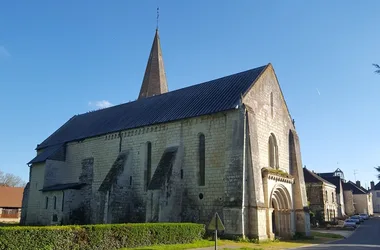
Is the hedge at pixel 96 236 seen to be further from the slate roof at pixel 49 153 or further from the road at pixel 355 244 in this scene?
the slate roof at pixel 49 153

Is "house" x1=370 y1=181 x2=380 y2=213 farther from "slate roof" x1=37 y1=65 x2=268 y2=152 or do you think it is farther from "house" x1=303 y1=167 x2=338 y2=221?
"slate roof" x1=37 y1=65 x2=268 y2=152

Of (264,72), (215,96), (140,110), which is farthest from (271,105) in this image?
(140,110)

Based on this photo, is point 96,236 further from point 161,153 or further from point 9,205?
point 9,205

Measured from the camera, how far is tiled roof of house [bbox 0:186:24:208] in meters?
49.3

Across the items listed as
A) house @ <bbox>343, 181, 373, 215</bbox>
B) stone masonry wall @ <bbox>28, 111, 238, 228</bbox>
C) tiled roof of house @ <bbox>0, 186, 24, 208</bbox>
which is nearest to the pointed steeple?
stone masonry wall @ <bbox>28, 111, 238, 228</bbox>

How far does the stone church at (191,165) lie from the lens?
70.3 ft

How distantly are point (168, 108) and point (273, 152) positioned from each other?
8.92m

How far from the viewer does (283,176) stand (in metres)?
24.5

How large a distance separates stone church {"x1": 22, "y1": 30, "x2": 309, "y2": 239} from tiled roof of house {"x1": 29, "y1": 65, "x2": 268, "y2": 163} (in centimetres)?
13

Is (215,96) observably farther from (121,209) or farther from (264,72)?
(121,209)

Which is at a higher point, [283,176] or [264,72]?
[264,72]

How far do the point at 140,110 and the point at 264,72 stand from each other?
1176 centimetres

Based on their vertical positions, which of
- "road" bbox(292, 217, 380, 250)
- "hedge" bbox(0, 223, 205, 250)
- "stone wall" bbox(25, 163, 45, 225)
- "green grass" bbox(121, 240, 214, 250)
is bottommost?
"road" bbox(292, 217, 380, 250)

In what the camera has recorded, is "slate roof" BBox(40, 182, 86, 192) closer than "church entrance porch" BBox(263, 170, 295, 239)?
No
